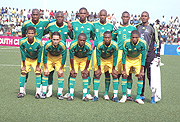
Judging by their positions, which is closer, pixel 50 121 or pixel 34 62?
pixel 50 121

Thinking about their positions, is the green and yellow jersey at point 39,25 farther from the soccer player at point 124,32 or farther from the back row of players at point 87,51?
the soccer player at point 124,32

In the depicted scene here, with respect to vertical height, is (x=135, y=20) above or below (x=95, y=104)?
above

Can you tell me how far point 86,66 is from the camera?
6750 mm

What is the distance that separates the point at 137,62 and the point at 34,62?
8.72ft

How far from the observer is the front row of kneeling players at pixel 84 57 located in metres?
6.54

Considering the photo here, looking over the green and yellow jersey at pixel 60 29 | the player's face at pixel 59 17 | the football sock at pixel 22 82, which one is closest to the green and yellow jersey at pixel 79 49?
the green and yellow jersey at pixel 60 29

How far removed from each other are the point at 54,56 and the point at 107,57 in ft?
4.48

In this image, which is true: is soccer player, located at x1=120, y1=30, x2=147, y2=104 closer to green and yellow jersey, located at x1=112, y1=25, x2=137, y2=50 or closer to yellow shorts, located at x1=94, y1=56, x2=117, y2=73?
yellow shorts, located at x1=94, y1=56, x2=117, y2=73

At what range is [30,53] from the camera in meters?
6.80

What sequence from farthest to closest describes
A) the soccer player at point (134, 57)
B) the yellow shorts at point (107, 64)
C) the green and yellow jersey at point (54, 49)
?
the yellow shorts at point (107, 64), the green and yellow jersey at point (54, 49), the soccer player at point (134, 57)

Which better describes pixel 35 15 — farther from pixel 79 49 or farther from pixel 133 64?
pixel 133 64

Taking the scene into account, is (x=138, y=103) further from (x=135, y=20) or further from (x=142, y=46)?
(x=135, y=20)

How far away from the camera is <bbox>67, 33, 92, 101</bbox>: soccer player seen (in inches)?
259

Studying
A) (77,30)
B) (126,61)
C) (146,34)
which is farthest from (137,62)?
(77,30)
